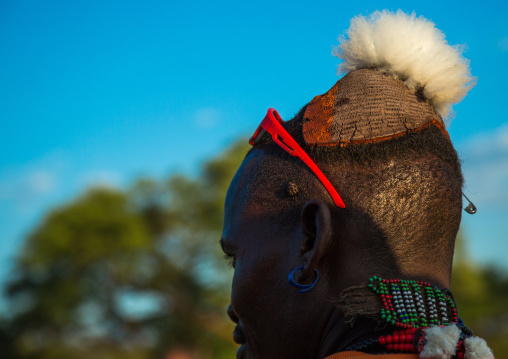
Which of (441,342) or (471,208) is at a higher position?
(471,208)

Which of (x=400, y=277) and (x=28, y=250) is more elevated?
(x=28, y=250)

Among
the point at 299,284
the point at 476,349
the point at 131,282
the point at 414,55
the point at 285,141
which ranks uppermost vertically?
the point at 131,282

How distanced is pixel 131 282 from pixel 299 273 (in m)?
25.7

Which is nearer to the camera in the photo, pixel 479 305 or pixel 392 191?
pixel 392 191

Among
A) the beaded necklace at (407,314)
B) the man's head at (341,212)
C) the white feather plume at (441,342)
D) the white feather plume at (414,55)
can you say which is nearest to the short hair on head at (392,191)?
the man's head at (341,212)

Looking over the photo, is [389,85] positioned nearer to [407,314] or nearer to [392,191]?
[392,191]

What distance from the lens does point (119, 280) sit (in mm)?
26359

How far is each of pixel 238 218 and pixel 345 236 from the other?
57cm

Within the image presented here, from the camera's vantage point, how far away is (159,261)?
27969 millimetres

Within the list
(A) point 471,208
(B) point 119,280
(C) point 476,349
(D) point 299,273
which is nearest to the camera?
(C) point 476,349

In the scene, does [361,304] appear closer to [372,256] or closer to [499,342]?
[372,256]

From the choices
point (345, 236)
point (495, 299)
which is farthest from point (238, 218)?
point (495, 299)

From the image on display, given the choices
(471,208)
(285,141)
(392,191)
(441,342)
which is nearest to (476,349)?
(441,342)

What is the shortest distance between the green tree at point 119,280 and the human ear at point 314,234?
21645 mm
